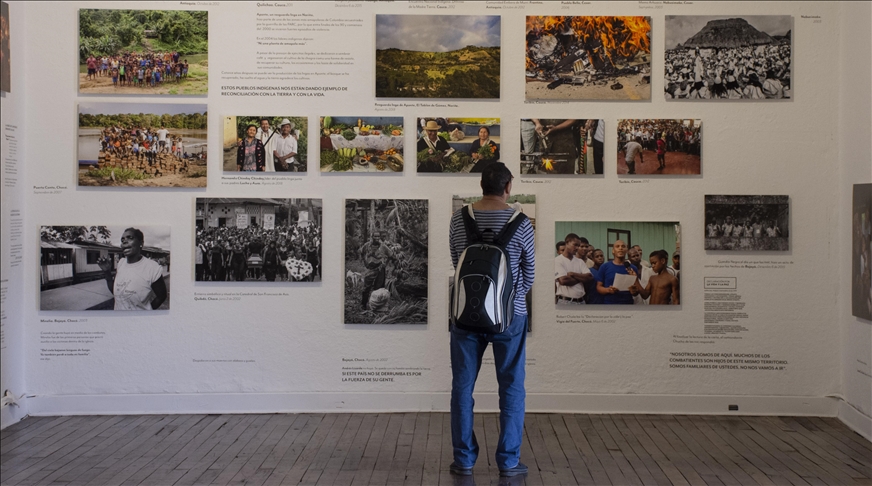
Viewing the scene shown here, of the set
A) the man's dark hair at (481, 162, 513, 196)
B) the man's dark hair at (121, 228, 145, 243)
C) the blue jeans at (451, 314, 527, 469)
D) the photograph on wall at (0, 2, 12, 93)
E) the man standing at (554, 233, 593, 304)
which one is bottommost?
the blue jeans at (451, 314, 527, 469)

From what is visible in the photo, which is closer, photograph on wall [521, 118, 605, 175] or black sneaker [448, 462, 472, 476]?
black sneaker [448, 462, 472, 476]

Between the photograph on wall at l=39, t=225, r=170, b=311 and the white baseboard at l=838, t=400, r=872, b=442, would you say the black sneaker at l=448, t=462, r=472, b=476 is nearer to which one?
the photograph on wall at l=39, t=225, r=170, b=311

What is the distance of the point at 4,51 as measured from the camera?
5.93 m

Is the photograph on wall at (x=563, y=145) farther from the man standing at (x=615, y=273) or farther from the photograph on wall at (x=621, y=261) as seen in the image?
the man standing at (x=615, y=273)

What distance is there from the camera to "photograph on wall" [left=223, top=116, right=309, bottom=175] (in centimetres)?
624

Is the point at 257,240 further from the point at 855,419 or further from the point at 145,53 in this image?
the point at 855,419

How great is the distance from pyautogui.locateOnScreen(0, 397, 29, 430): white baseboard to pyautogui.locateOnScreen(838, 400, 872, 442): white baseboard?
20.7 feet

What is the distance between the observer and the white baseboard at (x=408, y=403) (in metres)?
6.25

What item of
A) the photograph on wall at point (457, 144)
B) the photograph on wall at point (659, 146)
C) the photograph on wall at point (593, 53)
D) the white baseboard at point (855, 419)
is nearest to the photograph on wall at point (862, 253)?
the white baseboard at point (855, 419)

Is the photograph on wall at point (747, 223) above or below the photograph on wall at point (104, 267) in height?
above

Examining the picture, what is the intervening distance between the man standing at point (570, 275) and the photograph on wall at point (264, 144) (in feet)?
7.16

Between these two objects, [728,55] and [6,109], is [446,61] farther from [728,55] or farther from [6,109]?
[6,109]

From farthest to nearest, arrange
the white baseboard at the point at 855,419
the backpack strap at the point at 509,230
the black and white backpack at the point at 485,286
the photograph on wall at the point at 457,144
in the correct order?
the photograph on wall at the point at 457,144 < the white baseboard at the point at 855,419 < the backpack strap at the point at 509,230 < the black and white backpack at the point at 485,286

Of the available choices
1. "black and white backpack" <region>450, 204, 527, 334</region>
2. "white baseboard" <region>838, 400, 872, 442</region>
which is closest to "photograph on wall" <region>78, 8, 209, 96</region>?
"black and white backpack" <region>450, 204, 527, 334</region>
